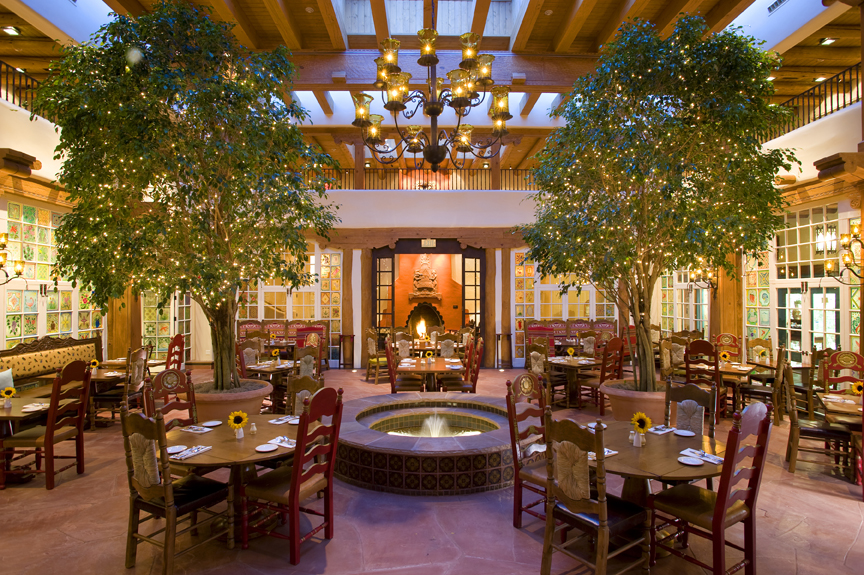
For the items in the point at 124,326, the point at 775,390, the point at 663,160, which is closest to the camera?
the point at 663,160

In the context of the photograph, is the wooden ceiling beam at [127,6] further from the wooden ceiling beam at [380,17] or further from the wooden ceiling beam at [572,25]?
the wooden ceiling beam at [572,25]

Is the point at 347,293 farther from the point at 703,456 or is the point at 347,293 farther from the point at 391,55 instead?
the point at 703,456

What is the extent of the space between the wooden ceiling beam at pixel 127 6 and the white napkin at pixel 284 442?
573cm

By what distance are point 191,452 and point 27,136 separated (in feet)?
22.5

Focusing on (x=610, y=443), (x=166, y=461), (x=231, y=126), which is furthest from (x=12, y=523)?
(x=610, y=443)

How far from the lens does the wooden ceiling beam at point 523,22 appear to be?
657 cm

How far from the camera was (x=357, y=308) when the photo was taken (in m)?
12.0

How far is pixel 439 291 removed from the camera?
15.1 m

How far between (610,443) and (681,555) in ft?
2.55

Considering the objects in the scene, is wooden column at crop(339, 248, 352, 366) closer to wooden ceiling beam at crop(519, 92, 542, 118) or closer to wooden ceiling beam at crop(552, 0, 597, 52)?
wooden ceiling beam at crop(519, 92, 542, 118)

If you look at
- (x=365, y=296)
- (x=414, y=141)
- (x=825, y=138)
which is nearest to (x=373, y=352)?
(x=365, y=296)

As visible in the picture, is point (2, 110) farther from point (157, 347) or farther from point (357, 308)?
point (357, 308)

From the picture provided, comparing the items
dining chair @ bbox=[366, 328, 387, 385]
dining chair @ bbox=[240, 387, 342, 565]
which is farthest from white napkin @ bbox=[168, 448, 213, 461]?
dining chair @ bbox=[366, 328, 387, 385]

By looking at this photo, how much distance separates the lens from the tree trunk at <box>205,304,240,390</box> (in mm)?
5789
